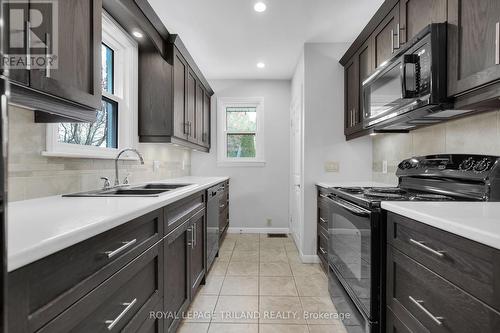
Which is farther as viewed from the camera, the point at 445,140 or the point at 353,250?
the point at 445,140

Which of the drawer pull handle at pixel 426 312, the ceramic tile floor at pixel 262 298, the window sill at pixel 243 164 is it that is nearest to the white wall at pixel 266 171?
the window sill at pixel 243 164

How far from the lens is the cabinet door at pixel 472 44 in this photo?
1.14 meters

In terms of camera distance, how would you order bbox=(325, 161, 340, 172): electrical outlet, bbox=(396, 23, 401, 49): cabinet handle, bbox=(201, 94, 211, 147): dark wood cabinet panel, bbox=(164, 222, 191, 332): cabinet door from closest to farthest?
bbox=(164, 222, 191, 332): cabinet door
bbox=(396, 23, 401, 49): cabinet handle
bbox=(325, 161, 340, 172): electrical outlet
bbox=(201, 94, 211, 147): dark wood cabinet panel

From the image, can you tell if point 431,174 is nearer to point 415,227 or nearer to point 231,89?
point 415,227

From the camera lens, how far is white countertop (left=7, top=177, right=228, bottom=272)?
598mm

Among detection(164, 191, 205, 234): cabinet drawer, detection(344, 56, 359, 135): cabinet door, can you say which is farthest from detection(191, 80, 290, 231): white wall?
detection(164, 191, 205, 234): cabinet drawer

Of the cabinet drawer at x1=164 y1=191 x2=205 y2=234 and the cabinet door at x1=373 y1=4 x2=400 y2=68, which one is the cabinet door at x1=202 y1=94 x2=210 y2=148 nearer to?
the cabinet drawer at x1=164 y1=191 x2=205 y2=234

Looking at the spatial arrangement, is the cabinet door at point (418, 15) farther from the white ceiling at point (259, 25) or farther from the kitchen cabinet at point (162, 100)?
the kitchen cabinet at point (162, 100)

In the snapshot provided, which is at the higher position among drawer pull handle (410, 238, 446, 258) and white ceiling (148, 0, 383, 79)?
white ceiling (148, 0, 383, 79)

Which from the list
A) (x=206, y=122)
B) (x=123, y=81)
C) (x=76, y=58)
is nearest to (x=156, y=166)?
(x=123, y=81)

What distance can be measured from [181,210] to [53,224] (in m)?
1.02

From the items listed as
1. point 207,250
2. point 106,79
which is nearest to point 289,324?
point 207,250

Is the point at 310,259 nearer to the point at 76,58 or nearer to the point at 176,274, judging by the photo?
the point at 176,274

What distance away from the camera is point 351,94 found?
293cm
